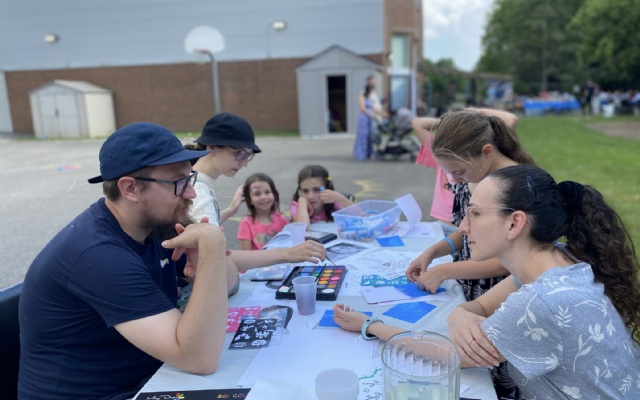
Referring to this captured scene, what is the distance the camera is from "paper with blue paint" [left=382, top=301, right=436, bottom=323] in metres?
1.93

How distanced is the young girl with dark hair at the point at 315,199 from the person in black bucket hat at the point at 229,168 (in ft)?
3.15

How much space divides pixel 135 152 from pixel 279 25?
Result: 19181 mm

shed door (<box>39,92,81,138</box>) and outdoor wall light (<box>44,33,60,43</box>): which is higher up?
outdoor wall light (<box>44,33,60,43</box>)

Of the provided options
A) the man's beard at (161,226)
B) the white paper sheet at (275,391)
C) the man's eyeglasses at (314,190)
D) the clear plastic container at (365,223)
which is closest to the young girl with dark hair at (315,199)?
the man's eyeglasses at (314,190)

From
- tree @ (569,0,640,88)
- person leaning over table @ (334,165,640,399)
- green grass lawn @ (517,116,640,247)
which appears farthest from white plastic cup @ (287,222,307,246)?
tree @ (569,0,640,88)

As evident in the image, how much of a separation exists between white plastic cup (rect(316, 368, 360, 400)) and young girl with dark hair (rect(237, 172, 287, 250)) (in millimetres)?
2243

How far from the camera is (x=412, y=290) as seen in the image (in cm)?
222

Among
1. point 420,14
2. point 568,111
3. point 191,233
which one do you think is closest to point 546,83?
point 568,111

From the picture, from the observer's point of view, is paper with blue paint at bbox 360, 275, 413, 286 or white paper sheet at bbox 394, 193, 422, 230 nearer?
paper with blue paint at bbox 360, 275, 413, 286

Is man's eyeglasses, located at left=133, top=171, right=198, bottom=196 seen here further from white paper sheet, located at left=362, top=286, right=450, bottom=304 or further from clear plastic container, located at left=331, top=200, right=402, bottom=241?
clear plastic container, located at left=331, top=200, right=402, bottom=241

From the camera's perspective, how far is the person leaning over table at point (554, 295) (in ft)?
4.46

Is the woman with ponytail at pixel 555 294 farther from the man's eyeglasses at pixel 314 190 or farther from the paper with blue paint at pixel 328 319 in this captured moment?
the man's eyeglasses at pixel 314 190

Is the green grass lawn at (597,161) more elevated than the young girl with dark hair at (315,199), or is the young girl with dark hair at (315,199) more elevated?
the young girl with dark hair at (315,199)

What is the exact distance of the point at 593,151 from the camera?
37.9ft
